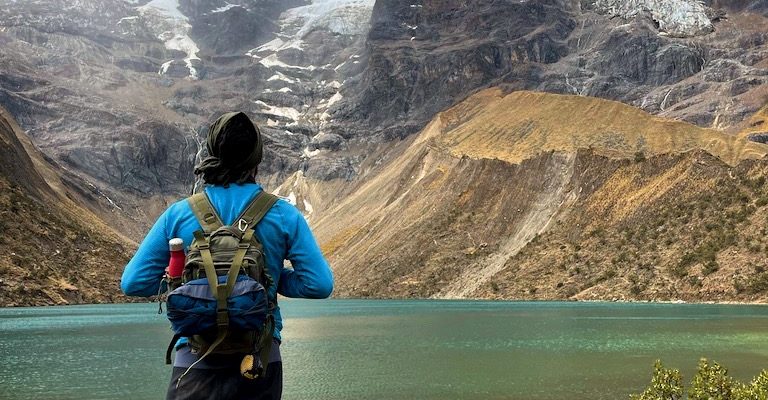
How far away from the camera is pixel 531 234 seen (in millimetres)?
129625

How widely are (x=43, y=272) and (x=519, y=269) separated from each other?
230ft

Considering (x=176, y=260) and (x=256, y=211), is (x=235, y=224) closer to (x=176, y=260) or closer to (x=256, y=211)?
(x=256, y=211)

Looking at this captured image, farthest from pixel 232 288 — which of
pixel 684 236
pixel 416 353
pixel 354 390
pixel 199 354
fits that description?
pixel 684 236

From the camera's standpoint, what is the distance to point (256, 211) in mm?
6398

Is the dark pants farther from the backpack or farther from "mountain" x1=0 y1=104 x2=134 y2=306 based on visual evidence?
"mountain" x1=0 y1=104 x2=134 y2=306

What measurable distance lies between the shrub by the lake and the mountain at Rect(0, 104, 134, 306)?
4143 inches

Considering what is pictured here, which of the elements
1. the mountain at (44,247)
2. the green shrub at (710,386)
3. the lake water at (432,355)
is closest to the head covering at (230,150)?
the green shrub at (710,386)

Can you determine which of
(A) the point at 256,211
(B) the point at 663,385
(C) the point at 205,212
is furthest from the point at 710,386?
(C) the point at 205,212

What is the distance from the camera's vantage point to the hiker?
6242mm

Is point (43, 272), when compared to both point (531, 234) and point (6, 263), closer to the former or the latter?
point (6, 263)

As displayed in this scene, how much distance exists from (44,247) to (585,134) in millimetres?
98417

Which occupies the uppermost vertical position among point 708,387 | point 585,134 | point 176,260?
point 176,260

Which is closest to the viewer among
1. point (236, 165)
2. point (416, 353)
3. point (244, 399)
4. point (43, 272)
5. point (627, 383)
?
point (244, 399)

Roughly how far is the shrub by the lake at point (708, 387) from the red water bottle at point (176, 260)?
38.0 ft
